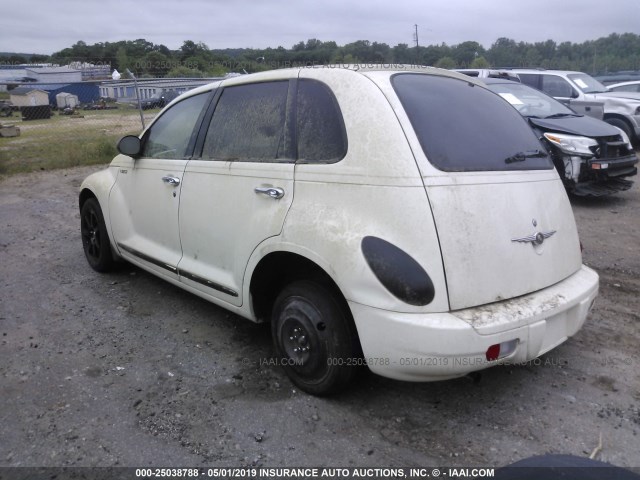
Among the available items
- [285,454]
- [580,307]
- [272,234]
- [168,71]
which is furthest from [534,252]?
[168,71]

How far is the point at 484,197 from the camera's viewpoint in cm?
265

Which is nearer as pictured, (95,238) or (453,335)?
(453,335)

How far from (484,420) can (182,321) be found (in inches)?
92.1

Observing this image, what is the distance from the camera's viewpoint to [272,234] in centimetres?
299

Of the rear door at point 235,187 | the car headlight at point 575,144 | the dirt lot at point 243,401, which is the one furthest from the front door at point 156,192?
the car headlight at point 575,144

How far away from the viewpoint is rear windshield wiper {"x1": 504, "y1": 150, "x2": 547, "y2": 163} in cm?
297

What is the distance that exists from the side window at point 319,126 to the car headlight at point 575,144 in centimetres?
552

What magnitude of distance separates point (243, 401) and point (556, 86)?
38.1ft

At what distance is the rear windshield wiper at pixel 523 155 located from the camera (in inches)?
117

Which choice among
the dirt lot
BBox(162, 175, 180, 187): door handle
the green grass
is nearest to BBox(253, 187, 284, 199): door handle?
BBox(162, 175, 180, 187): door handle

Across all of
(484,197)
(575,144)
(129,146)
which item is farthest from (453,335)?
(575,144)

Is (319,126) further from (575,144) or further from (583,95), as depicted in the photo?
(583,95)

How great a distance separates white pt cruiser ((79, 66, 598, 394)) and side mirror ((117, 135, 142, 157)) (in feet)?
2.53

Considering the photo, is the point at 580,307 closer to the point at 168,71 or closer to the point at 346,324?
the point at 346,324
